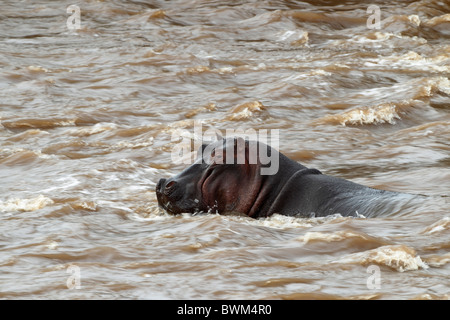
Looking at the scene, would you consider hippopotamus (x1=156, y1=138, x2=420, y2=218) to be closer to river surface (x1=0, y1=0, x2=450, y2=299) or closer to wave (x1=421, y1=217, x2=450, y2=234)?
river surface (x1=0, y1=0, x2=450, y2=299)

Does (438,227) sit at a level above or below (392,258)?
below

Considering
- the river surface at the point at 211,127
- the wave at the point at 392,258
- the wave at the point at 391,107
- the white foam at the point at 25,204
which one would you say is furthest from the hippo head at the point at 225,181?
the wave at the point at 391,107

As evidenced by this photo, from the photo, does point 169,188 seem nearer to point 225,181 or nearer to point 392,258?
point 225,181

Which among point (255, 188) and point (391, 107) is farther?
point (391, 107)

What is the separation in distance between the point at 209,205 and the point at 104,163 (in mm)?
2390

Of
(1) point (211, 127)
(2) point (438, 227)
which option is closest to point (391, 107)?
(1) point (211, 127)

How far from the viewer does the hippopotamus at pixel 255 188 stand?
6.55 metres

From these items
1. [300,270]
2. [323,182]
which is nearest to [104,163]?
[323,182]

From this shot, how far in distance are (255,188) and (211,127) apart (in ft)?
13.2

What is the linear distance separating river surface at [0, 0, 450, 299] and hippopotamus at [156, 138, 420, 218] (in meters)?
0.14

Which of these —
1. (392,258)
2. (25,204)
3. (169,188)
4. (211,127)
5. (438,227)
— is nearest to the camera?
(392,258)

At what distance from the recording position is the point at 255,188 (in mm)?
6664

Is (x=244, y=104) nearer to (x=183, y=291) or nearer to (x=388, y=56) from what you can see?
(x=388, y=56)
